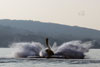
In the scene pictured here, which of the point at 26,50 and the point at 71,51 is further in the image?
the point at 26,50

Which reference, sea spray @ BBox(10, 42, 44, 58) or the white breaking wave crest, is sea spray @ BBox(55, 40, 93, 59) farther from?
sea spray @ BBox(10, 42, 44, 58)

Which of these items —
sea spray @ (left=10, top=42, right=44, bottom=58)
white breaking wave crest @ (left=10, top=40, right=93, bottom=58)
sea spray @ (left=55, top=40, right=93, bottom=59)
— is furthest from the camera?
sea spray @ (left=10, top=42, right=44, bottom=58)

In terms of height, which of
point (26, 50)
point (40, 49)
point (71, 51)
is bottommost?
point (71, 51)

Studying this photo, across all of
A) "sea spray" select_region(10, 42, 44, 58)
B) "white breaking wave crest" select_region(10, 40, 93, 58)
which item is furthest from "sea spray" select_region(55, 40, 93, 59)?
"sea spray" select_region(10, 42, 44, 58)

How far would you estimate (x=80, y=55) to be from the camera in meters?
84.1

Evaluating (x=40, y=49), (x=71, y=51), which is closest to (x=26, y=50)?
(x=40, y=49)

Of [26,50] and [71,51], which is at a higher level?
[26,50]

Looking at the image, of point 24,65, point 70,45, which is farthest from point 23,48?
point 24,65

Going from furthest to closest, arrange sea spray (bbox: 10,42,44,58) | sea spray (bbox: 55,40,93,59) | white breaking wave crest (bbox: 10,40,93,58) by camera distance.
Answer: sea spray (bbox: 10,42,44,58) < white breaking wave crest (bbox: 10,40,93,58) < sea spray (bbox: 55,40,93,59)

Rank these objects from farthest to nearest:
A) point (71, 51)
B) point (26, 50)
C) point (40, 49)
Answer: point (40, 49) → point (26, 50) → point (71, 51)

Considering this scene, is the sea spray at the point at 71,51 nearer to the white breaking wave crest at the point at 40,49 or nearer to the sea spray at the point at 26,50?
the white breaking wave crest at the point at 40,49

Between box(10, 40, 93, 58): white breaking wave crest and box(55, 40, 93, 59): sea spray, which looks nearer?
box(55, 40, 93, 59): sea spray

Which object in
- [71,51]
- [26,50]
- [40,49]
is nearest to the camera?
[71,51]

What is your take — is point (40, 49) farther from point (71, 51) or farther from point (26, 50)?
point (71, 51)
